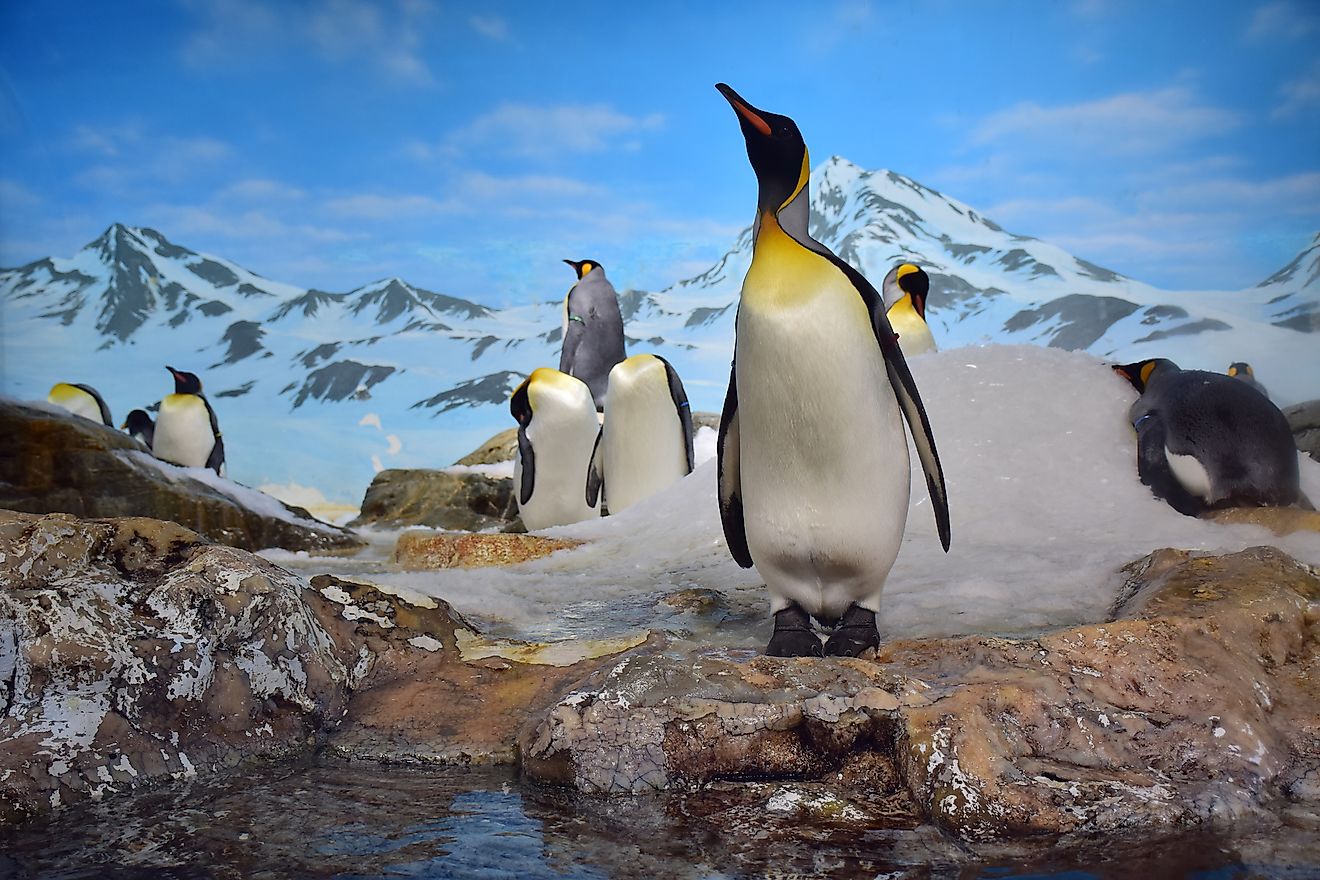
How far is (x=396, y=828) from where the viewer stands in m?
1.33

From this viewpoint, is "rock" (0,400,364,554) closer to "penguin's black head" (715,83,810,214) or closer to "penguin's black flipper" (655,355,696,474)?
"penguin's black flipper" (655,355,696,474)

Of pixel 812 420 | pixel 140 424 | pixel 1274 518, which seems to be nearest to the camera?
pixel 812 420

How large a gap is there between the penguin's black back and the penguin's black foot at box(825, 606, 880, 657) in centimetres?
180

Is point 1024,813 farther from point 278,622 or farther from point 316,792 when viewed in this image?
point 278,622

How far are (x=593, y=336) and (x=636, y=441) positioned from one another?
3.37 metres

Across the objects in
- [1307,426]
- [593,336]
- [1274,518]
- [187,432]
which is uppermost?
[593,336]

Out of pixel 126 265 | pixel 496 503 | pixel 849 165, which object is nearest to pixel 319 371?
pixel 126 265

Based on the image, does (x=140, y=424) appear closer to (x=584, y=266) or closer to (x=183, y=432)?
(x=183, y=432)

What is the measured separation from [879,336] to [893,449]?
0.79ft

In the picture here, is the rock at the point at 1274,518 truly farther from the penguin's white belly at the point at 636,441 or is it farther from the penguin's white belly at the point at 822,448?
the penguin's white belly at the point at 636,441

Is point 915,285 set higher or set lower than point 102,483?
higher

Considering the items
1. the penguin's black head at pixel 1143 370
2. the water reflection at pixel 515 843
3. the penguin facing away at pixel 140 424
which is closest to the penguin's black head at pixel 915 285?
the penguin's black head at pixel 1143 370

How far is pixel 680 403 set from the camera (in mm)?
6090

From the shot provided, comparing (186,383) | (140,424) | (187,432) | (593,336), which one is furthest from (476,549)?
(140,424)
